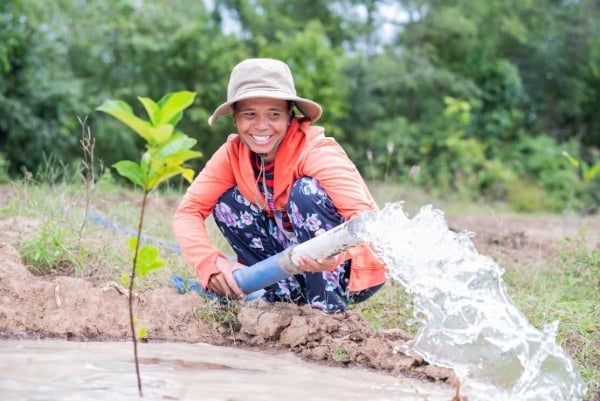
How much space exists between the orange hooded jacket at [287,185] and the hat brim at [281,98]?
0.06 m

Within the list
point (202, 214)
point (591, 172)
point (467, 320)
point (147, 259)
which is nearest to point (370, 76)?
point (591, 172)

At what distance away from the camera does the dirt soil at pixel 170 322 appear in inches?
138

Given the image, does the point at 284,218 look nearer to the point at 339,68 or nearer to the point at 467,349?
the point at 467,349

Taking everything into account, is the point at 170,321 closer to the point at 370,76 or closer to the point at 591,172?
the point at 591,172

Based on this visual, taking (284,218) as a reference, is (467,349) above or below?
below

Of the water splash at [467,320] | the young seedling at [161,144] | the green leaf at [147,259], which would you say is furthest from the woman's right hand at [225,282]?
the young seedling at [161,144]

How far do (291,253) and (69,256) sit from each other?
4.43ft

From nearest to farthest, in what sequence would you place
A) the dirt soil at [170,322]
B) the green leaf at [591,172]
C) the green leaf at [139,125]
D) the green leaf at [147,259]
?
the green leaf at [139,125] < the green leaf at [147,259] < the dirt soil at [170,322] < the green leaf at [591,172]

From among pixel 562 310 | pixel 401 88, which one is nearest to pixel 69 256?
pixel 562 310

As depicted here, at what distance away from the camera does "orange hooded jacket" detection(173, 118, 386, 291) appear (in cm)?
361

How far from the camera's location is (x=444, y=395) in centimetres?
299

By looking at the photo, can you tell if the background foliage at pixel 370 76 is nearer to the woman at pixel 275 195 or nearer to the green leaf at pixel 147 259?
the woman at pixel 275 195

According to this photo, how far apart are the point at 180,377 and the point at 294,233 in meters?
1.06

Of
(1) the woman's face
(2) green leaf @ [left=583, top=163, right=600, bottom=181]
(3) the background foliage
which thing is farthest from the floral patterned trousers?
(3) the background foliage
